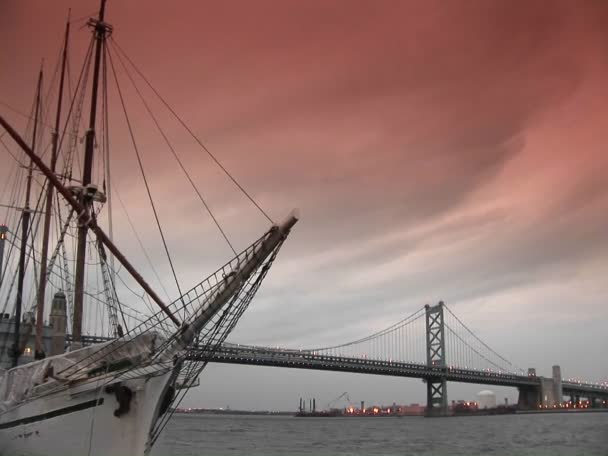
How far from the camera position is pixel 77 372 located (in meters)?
17.3

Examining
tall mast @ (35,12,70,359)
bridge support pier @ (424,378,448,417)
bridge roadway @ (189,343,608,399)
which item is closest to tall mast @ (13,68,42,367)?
tall mast @ (35,12,70,359)

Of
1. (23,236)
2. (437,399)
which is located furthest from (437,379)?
(23,236)

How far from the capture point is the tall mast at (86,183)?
864 inches

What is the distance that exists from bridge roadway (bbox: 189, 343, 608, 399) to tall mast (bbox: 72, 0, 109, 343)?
4023cm

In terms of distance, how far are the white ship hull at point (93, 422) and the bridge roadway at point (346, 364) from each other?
4464cm

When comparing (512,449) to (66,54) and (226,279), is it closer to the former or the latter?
(226,279)

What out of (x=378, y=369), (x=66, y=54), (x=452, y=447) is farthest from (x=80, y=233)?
(x=378, y=369)

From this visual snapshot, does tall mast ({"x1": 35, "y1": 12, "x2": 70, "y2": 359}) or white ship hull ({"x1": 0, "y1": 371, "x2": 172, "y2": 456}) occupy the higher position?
tall mast ({"x1": 35, "y1": 12, "x2": 70, "y2": 359})

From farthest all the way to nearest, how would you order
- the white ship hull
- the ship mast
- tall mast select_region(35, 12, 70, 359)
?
tall mast select_region(35, 12, 70, 359), the ship mast, the white ship hull

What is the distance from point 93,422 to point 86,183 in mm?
10319

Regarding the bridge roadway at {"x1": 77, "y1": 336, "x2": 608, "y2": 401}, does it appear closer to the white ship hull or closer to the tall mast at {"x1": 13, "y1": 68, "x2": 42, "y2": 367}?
the tall mast at {"x1": 13, "y1": 68, "x2": 42, "y2": 367}

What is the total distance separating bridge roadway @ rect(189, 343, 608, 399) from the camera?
261ft

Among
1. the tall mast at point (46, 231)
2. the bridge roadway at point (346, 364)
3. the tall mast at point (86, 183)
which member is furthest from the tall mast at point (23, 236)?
the bridge roadway at point (346, 364)

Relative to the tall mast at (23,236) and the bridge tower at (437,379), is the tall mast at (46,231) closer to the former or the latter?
the tall mast at (23,236)
